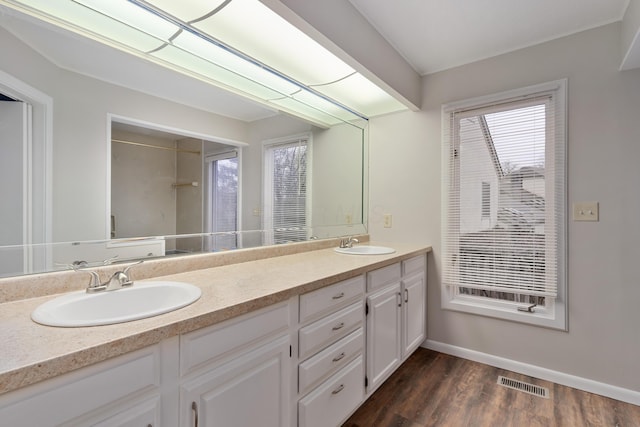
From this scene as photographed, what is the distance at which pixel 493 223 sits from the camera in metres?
2.22

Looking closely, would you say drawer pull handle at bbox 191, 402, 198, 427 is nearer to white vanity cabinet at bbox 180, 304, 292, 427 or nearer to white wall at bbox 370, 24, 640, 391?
white vanity cabinet at bbox 180, 304, 292, 427

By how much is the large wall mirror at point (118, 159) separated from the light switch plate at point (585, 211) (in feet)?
6.24


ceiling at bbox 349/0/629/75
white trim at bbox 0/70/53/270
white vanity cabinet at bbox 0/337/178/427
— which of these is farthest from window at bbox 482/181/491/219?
→ white trim at bbox 0/70/53/270

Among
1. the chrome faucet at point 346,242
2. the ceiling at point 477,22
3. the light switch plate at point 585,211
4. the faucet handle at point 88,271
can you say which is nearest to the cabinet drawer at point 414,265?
the chrome faucet at point 346,242

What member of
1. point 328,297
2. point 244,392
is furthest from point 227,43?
point 244,392

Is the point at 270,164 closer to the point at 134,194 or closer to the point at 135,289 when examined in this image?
the point at 134,194

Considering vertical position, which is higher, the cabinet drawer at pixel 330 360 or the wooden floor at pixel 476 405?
the cabinet drawer at pixel 330 360

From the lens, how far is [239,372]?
984 millimetres

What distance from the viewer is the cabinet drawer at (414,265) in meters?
2.10

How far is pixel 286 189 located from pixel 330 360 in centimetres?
115

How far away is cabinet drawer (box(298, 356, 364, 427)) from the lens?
1.26m

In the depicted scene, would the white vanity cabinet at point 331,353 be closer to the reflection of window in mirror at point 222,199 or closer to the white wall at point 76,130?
the reflection of window in mirror at point 222,199

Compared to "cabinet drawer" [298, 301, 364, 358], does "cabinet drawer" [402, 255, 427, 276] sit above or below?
above

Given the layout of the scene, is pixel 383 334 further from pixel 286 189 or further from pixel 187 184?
pixel 187 184
